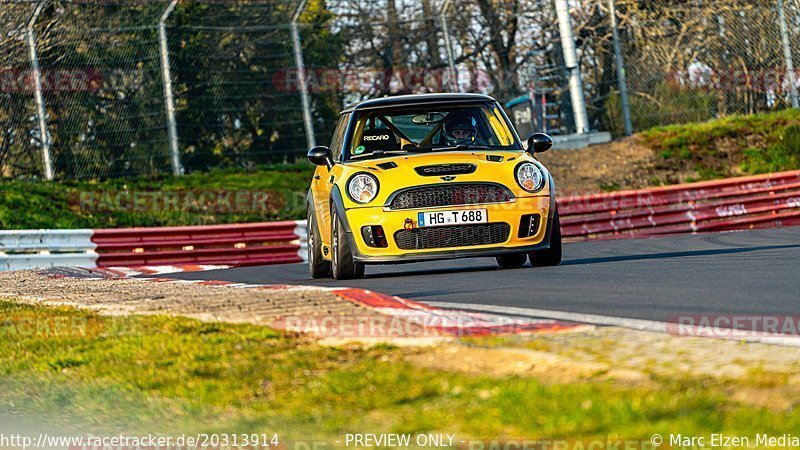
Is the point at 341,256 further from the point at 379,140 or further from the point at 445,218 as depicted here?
the point at 379,140

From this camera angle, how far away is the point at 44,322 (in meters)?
8.25

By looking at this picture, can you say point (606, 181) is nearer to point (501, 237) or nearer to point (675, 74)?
point (675, 74)

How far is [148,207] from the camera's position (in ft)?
68.2

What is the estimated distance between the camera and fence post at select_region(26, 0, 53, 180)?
20.2m

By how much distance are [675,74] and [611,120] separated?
55.4 inches


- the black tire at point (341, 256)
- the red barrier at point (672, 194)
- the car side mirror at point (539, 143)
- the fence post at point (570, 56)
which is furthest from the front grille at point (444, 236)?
the fence post at point (570, 56)

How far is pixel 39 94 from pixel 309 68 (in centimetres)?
467

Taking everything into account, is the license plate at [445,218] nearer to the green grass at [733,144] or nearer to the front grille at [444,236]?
the front grille at [444,236]

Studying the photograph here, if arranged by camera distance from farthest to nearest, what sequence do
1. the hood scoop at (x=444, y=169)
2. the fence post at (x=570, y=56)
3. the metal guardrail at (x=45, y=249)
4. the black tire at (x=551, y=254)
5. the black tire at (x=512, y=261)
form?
the fence post at (x=570, y=56)
the metal guardrail at (x=45, y=249)
the black tire at (x=512, y=261)
the black tire at (x=551, y=254)
the hood scoop at (x=444, y=169)

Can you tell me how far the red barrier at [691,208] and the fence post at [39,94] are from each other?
26.0ft

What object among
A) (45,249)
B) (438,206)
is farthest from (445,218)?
(45,249)

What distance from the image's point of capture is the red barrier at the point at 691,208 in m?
18.8

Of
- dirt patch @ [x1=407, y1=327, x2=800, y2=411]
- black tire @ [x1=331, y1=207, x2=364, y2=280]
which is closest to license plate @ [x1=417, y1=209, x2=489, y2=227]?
black tire @ [x1=331, y1=207, x2=364, y2=280]

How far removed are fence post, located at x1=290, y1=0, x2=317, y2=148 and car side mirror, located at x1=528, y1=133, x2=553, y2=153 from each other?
37.2 feet
